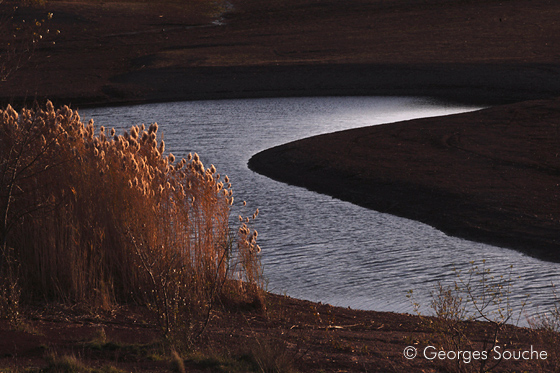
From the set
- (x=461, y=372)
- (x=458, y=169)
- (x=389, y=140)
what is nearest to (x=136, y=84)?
(x=389, y=140)

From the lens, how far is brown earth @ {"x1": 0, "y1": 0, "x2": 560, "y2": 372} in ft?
21.5

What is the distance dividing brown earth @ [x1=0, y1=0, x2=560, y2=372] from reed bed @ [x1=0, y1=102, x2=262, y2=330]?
1.53 feet

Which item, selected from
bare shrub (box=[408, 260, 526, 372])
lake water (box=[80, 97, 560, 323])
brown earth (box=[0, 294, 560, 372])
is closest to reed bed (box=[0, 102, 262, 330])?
brown earth (box=[0, 294, 560, 372])

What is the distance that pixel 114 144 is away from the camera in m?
8.75

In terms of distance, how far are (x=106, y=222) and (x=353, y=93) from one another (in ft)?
86.7

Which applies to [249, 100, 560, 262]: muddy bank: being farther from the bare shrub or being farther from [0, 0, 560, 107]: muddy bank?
[0, 0, 560, 107]: muddy bank

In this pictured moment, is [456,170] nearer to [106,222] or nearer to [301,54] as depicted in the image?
[106,222]

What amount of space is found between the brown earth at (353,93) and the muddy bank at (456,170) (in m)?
0.06

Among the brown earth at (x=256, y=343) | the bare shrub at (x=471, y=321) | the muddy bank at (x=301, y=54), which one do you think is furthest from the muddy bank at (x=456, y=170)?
the muddy bank at (x=301, y=54)

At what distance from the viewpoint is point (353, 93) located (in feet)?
110

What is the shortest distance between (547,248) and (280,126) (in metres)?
15.3

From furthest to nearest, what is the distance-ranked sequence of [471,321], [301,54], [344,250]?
[301,54] → [344,250] → [471,321]

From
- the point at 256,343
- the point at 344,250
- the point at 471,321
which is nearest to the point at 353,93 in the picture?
the point at 344,250

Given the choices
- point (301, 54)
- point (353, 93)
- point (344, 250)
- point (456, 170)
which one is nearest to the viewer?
point (344, 250)
